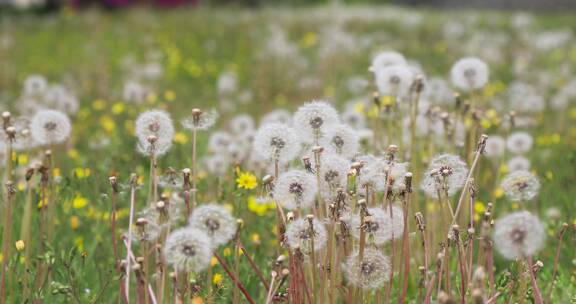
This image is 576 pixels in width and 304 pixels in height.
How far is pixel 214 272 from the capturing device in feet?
8.02

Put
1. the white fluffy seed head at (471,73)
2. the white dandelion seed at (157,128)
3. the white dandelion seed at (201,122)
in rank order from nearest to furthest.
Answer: the white dandelion seed at (201,122)
the white dandelion seed at (157,128)
the white fluffy seed head at (471,73)

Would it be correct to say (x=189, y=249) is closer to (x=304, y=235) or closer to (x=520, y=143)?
(x=304, y=235)

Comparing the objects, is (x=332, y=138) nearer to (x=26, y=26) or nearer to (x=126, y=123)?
(x=126, y=123)

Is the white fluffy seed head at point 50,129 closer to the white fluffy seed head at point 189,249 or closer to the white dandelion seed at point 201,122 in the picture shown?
the white dandelion seed at point 201,122

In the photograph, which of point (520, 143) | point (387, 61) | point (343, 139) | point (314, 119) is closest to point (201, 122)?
point (314, 119)

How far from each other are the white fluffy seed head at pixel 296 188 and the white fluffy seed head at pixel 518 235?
49cm

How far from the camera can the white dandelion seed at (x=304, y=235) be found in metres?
1.71

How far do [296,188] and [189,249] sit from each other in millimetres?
377

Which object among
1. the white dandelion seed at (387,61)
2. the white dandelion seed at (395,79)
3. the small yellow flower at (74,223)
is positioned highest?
the white dandelion seed at (387,61)

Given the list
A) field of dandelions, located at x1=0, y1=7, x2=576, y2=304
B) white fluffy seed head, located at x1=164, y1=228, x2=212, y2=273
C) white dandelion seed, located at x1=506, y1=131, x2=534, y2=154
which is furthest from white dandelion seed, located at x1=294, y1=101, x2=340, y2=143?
white dandelion seed, located at x1=506, y1=131, x2=534, y2=154

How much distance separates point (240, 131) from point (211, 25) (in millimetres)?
7218

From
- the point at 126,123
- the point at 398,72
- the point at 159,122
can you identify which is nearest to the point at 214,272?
the point at 159,122

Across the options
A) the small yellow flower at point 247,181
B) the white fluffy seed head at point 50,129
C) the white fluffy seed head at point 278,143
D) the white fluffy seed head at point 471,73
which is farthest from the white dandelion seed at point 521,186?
the white fluffy seed head at point 50,129

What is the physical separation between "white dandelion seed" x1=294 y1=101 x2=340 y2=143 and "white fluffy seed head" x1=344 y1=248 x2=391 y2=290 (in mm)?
383
